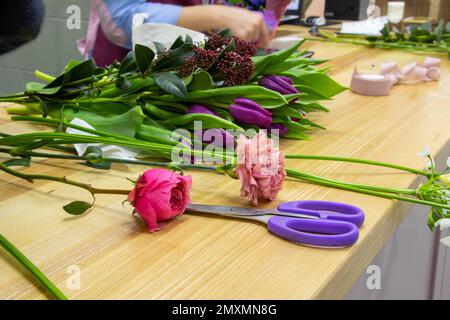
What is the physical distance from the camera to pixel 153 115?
2.11 ft

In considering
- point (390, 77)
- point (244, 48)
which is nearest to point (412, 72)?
point (390, 77)

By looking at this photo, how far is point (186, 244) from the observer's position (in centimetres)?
42

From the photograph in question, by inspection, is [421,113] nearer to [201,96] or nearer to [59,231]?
[201,96]

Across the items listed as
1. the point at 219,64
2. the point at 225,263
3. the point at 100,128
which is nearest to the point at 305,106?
the point at 219,64

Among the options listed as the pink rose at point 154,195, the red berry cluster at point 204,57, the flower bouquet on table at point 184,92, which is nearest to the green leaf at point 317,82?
the flower bouquet on table at point 184,92

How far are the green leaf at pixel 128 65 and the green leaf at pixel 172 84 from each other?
0.18 ft

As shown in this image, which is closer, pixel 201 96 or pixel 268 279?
pixel 268 279

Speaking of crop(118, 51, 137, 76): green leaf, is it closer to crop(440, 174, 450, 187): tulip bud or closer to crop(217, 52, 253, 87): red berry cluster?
crop(217, 52, 253, 87): red berry cluster

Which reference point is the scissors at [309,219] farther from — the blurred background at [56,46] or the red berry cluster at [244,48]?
the blurred background at [56,46]

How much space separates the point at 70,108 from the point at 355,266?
1.29ft

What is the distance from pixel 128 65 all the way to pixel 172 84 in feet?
0.27

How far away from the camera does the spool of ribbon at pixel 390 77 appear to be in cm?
95

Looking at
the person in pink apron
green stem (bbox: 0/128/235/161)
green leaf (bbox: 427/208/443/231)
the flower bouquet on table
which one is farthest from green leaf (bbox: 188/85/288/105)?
the person in pink apron

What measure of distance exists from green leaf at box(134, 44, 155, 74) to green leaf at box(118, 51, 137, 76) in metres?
0.04
